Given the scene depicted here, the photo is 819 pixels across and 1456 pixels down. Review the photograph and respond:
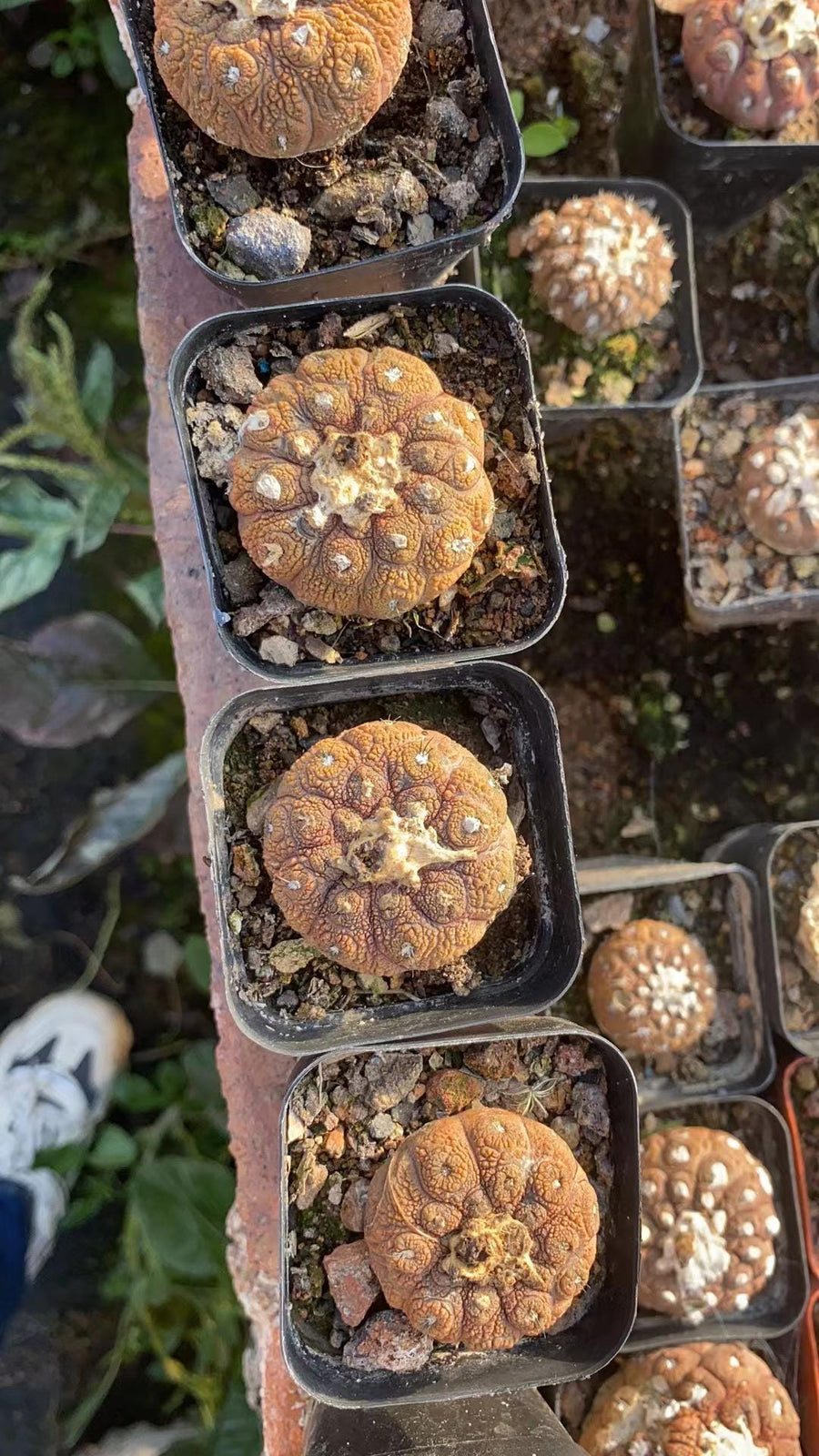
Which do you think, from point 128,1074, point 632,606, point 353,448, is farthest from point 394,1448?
point 632,606

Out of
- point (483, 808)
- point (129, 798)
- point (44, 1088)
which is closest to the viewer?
point (483, 808)

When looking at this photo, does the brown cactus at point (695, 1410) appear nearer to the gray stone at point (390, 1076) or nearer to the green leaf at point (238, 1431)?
the green leaf at point (238, 1431)

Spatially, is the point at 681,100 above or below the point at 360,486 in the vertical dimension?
above

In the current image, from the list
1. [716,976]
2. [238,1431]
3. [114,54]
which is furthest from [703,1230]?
[114,54]

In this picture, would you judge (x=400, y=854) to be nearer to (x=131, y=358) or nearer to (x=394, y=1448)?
(x=394, y=1448)

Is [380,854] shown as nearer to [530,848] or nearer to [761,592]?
[530,848]

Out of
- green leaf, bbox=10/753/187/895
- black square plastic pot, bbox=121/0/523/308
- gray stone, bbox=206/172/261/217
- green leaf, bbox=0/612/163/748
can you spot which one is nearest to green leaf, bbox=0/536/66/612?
green leaf, bbox=0/612/163/748
